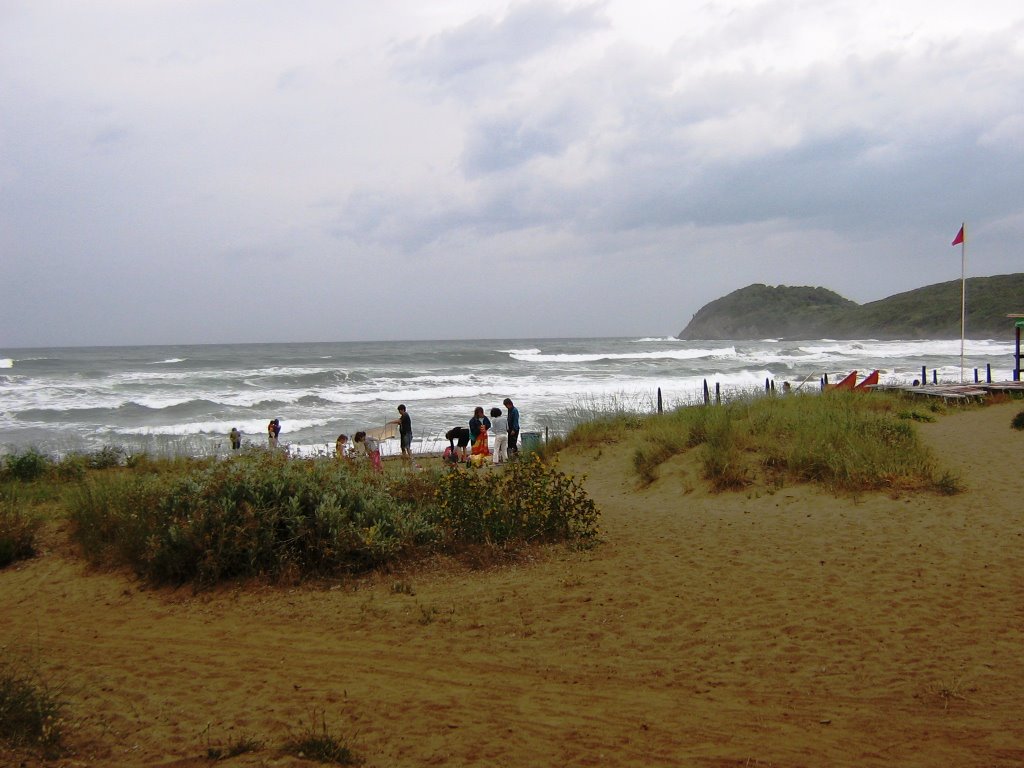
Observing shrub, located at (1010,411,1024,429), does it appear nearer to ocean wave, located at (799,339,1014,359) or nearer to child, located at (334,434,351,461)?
child, located at (334,434,351,461)

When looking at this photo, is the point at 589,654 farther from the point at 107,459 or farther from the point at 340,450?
the point at 107,459

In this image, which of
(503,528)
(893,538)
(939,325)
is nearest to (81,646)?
(503,528)

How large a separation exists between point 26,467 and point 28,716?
423 inches

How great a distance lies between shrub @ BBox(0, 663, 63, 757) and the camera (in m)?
3.65

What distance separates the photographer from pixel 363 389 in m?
41.4

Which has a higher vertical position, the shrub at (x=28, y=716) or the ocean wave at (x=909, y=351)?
the shrub at (x=28, y=716)

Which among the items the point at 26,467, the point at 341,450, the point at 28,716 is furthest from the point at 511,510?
the point at 26,467

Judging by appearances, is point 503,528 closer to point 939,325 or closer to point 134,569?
point 134,569

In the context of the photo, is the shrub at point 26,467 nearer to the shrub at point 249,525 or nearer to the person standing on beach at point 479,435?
the shrub at point 249,525

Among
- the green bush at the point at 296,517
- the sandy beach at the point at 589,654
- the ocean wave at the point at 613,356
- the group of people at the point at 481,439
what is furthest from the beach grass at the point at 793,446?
the ocean wave at the point at 613,356

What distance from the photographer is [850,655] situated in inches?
198

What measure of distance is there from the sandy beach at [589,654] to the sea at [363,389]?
8.24 meters

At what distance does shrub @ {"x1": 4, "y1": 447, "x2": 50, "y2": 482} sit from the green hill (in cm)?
7371

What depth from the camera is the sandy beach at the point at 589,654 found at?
3934mm
